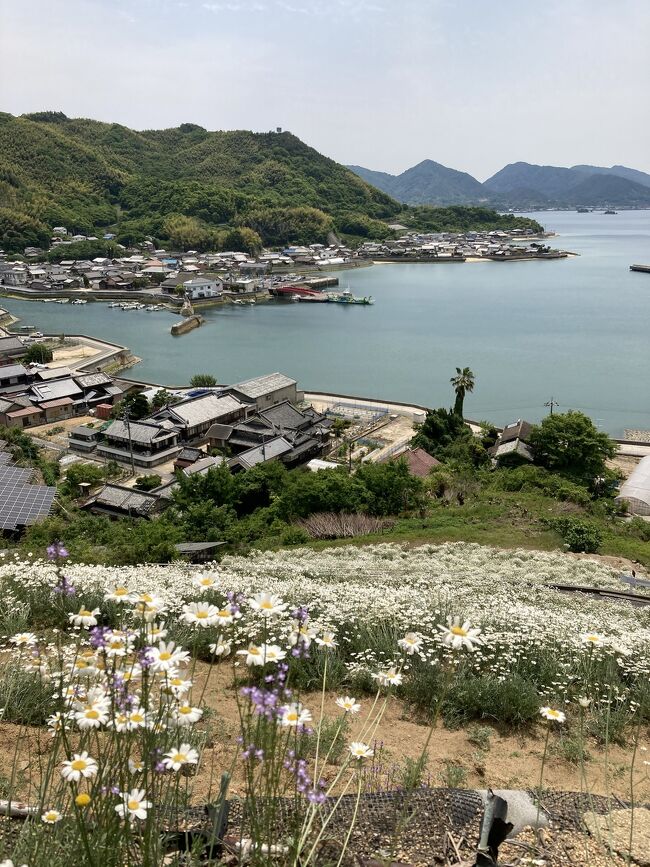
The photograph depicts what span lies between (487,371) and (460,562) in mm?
26619

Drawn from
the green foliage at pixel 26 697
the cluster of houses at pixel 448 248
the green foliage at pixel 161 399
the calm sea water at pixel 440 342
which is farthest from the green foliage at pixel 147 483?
the cluster of houses at pixel 448 248

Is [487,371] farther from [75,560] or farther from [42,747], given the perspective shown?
[42,747]

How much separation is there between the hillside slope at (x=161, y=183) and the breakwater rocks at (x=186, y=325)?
4013 centimetres

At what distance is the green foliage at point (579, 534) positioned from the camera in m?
11.6

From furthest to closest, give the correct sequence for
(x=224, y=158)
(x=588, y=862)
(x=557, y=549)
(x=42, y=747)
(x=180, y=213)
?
(x=224, y=158) < (x=180, y=213) < (x=557, y=549) < (x=42, y=747) < (x=588, y=862)

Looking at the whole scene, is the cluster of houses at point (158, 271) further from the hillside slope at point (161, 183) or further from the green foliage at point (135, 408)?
the green foliage at point (135, 408)

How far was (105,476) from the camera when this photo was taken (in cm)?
1931

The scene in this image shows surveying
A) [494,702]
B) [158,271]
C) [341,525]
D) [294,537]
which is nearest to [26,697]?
[494,702]

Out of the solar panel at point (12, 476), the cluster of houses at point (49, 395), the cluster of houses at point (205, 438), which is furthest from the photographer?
the cluster of houses at point (49, 395)

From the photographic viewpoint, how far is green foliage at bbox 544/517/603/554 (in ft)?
37.9

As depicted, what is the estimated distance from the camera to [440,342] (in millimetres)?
41906

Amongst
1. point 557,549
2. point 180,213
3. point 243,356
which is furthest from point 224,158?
point 557,549

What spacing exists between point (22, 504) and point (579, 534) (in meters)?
12.4

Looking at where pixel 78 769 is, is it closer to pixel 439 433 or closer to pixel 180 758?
pixel 180 758
